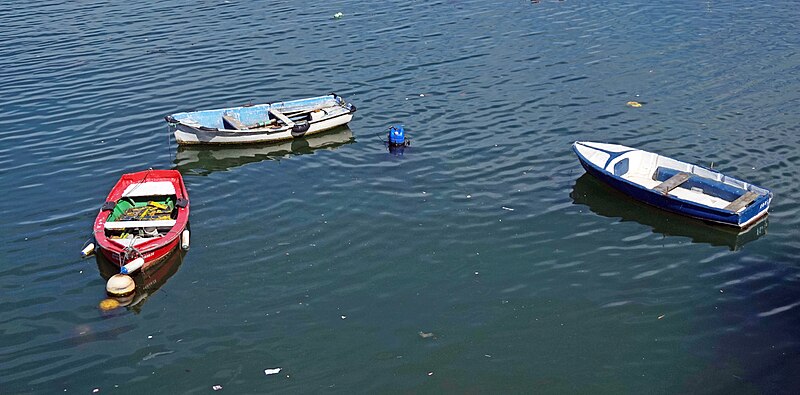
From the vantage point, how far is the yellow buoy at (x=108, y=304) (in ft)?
70.1

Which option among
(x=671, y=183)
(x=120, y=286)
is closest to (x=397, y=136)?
(x=671, y=183)

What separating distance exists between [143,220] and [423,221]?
8.13 metres

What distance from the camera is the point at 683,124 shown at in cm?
3134

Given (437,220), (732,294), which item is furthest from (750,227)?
(437,220)

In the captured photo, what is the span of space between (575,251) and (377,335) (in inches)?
258

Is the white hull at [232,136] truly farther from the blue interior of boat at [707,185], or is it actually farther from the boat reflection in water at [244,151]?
the blue interior of boat at [707,185]

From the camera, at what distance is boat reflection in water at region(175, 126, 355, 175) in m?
30.5

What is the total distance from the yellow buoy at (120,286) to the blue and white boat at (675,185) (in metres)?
14.1

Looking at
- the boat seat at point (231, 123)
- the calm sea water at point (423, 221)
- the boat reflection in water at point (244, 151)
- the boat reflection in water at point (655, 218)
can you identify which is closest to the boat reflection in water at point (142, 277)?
the calm sea water at point (423, 221)

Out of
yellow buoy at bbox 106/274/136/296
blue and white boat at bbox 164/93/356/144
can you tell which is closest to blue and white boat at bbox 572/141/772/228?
blue and white boat at bbox 164/93/356/144

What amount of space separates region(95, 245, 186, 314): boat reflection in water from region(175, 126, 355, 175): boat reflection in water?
7045 mm

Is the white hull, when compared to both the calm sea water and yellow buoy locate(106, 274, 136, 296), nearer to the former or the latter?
the calm sea water

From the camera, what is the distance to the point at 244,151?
103ft

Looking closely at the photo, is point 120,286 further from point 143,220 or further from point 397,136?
point 397,136
